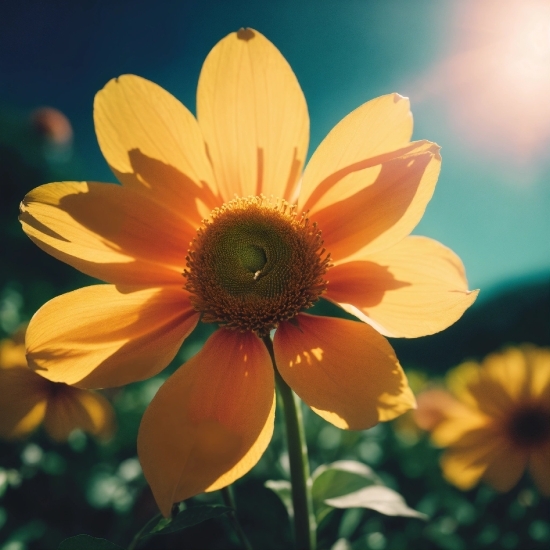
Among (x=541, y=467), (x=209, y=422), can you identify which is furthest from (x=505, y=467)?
(x=209, y=422)

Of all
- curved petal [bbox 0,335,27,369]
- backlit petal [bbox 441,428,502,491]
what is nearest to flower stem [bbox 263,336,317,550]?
curved petal [bbox 0,335,27,369]

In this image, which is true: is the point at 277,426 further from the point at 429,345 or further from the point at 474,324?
the point at 474,324

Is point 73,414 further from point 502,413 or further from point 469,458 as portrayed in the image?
point 502,413

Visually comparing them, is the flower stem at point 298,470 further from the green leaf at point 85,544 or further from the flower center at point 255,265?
the green leaf at point 85,544

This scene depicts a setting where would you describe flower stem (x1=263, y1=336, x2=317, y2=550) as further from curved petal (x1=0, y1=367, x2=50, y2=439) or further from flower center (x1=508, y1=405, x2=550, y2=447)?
flower center (x1=508, y1=405, x2=550, y2=447)

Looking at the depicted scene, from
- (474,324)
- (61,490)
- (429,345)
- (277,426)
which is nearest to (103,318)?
(61,490)

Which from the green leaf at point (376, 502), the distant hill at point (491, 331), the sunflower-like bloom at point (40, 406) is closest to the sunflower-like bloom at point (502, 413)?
the green leaf at point (376, 502)
